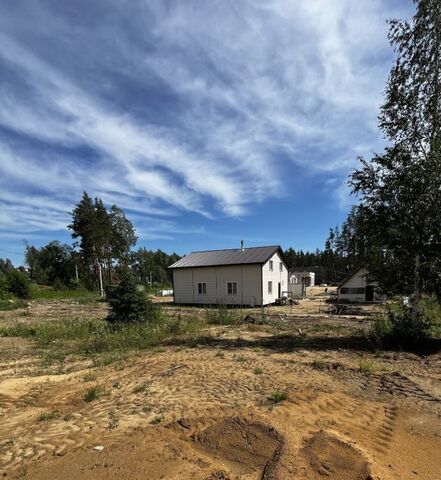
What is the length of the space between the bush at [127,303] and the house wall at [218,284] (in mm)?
15810

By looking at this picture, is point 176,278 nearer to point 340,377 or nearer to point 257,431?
point 340,377

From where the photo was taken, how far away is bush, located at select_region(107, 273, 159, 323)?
14906mm

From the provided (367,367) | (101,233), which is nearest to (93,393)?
(367,367)

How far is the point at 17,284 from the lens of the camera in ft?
125

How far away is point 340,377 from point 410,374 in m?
1.51

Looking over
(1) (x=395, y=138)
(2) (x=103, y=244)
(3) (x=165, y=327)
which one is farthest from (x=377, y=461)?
(2) (x=103, y=244)

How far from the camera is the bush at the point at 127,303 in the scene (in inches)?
587

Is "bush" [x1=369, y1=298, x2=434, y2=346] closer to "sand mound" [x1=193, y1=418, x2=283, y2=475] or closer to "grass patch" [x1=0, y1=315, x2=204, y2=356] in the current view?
"sand mound" [x1=193, y1=418, x2=283, y2=475]

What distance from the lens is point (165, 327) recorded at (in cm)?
1412

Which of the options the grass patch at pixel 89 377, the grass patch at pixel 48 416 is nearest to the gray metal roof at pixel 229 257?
the grass patch at pixel 89 377

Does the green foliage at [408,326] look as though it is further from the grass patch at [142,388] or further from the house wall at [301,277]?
the house wall at [301,277]

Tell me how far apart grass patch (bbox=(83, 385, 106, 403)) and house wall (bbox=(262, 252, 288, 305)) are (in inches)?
947

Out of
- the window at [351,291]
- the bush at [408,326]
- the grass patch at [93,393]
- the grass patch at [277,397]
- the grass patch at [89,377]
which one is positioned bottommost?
the grass patch at [89,377]

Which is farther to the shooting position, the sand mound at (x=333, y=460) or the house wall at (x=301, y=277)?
the house wall at (x=301, y=277)
